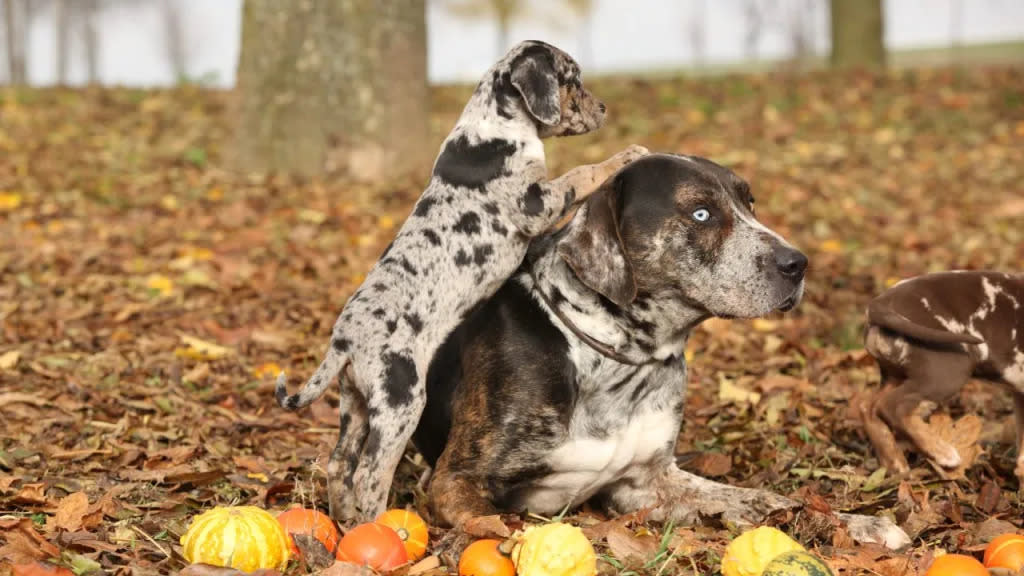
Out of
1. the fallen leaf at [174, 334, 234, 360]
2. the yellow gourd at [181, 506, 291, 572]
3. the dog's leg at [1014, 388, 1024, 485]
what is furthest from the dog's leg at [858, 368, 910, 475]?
the fallen leaf at [174, 334, 234, 360]

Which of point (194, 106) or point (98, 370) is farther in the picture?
point (194, 106)

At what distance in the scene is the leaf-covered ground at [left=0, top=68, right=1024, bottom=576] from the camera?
4.62 metres

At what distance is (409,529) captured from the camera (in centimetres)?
399

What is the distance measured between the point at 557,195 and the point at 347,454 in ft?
4.48

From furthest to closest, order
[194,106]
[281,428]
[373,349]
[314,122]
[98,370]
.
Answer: [194,106] < [314,122] < [98,370] < [281,428] < [373,349]

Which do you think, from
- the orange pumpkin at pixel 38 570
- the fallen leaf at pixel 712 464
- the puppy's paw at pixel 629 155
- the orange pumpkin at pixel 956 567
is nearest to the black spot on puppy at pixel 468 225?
the puppy's paw at pixel 629 155

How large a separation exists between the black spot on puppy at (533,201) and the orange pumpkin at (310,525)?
4.88 feet

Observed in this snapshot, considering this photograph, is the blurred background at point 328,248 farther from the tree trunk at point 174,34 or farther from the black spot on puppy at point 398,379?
A: the tree trunk at point 174,34

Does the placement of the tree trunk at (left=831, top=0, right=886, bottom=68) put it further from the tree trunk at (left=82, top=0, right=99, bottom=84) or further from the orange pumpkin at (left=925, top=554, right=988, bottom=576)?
the tree trunk at (left=82, top=0, right=99, bottom=84)

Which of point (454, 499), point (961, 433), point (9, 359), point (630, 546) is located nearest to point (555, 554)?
point (630, 546)

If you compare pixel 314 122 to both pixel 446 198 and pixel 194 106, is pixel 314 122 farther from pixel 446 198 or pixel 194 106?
pixel 446 198

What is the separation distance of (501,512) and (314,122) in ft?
24.0

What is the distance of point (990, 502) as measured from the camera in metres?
4.73

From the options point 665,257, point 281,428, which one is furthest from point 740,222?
point 281,428
